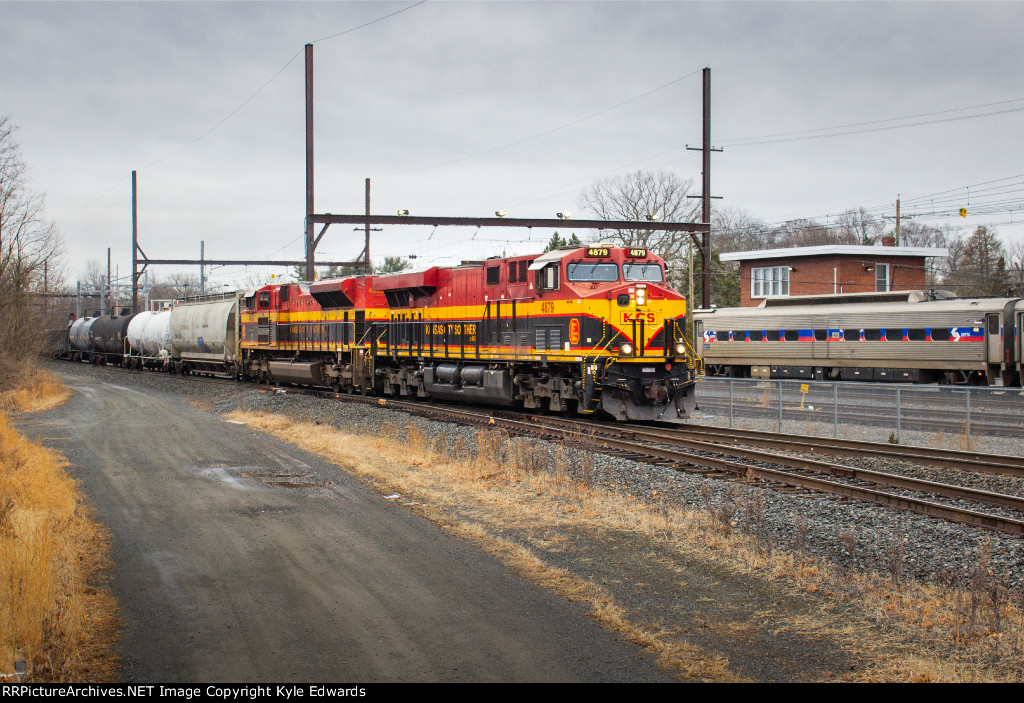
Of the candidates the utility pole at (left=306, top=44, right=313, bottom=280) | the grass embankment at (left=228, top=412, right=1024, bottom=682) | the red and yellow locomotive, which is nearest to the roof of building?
the utility pole at (left=306, top=44, right=313, bottom=280)

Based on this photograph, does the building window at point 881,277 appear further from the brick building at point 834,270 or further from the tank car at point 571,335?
the tank car at point 571,335

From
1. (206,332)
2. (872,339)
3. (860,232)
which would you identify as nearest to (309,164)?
(206,332)

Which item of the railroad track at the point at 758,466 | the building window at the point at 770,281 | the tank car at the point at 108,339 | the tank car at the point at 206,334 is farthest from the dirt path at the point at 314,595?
the tank car at the point at 108,339

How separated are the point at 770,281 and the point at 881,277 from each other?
6572mm

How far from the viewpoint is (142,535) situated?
9.98 metres

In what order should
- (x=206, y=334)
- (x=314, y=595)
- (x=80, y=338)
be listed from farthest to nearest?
(x=80, y=338) → (x=206, y=334) → (x=314, y=595)

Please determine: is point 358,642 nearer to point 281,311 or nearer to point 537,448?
point 537,448

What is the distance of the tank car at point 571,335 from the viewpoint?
63.5 feet

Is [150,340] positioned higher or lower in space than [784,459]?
higher

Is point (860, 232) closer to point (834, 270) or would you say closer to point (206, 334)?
point (834, 270)

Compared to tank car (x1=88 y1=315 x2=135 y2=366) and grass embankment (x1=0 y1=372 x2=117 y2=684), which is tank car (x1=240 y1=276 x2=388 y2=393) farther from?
tank car (x1=88 y1=315 x2=135 y2=366)

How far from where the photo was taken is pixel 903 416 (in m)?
19.9

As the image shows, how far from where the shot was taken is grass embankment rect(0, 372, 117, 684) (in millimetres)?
6027
